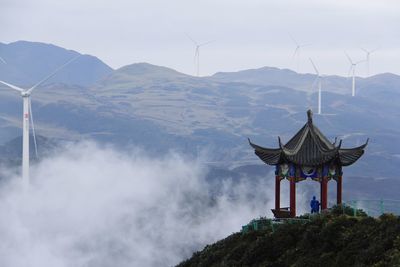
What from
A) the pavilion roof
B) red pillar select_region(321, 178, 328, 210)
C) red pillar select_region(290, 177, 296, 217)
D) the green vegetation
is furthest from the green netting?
the pavilion roof

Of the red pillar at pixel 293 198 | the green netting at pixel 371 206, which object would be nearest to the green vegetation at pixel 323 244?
the green netting at pixel 371 206

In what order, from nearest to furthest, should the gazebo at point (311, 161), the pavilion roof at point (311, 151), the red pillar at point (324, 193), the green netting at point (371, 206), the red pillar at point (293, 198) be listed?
the green netting at point (371, 206)
the red pillar at point (293, 198)
the pavilion roof at point (311, 151)
the gazebo at point (311, 161)
the red pillar at point (324, 193)

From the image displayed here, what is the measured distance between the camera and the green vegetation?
141ft

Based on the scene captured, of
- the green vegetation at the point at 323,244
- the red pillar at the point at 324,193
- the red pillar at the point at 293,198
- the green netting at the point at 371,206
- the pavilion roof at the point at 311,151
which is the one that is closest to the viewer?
the green vegetation at the point at 323,244

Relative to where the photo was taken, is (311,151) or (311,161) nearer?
(311,161)

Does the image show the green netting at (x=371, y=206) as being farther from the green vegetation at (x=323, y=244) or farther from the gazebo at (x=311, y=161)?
the gazebo at (x=311, y=161)

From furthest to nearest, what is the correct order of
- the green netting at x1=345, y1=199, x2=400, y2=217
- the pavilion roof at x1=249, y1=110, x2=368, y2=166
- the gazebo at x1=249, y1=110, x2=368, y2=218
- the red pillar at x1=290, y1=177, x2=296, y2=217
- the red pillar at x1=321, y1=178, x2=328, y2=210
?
the red pillar at x1=321, y1=178, x2=328, y2=210
the gazebo at x1=249, y1=110, x2=368, y2=218
the pavilion roof at x1=249, y1=110, x2=368, y2=166
the red pillar at x1=290, y1=177, x2=296, y2=217
the green netting at x1=345, y1=199, x2=400, y2=217

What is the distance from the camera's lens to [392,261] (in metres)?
38.9

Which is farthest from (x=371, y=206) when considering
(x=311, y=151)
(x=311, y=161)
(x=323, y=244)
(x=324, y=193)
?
(x=311, y=151)

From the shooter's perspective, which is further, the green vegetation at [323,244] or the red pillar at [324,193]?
the red pillar at [324,193]

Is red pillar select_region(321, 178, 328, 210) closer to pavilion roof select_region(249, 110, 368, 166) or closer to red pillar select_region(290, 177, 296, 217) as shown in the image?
pavilion roof select_region(249, 110, 368, 166)

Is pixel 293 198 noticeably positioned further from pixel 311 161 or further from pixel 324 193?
pixel 311 161

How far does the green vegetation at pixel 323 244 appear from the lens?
1690 inches

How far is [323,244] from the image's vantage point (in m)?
49.1
